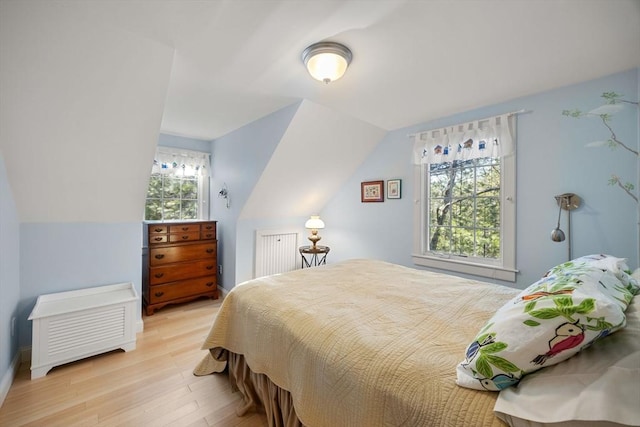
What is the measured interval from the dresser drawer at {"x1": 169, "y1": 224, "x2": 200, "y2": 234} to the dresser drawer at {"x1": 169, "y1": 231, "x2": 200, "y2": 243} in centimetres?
3

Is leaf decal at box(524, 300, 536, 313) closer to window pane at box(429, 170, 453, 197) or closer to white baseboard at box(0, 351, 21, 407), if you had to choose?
window pane at box(429, 170, 453, 197)

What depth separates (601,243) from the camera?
1935mm

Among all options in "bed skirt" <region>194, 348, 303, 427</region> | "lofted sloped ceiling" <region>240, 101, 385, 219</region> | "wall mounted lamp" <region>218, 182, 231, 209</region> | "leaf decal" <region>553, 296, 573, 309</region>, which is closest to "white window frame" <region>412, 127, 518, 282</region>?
"lofted sloped ceiling" <region>240, 101, 385, 219</region>

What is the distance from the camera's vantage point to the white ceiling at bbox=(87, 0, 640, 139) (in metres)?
1.34

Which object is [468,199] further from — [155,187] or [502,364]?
[155,187]

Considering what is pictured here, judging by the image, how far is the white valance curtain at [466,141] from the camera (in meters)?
2.34

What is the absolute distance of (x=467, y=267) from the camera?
8.63 feet

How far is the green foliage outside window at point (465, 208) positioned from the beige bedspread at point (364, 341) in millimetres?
910

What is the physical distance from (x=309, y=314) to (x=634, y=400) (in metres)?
1.09

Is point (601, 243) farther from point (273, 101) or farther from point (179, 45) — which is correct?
point (179, 45)

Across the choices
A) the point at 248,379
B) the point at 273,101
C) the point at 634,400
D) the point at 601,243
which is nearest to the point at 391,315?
the point at 634,400

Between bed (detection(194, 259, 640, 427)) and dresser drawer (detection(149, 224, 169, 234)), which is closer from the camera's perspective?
bed (detection(194, 259, 640, 427))

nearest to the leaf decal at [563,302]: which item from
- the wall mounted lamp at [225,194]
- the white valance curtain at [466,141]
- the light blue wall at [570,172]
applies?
the light blue wall at [570,172]

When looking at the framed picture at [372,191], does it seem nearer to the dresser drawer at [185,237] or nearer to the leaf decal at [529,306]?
the dresser drawer at [185,237]
